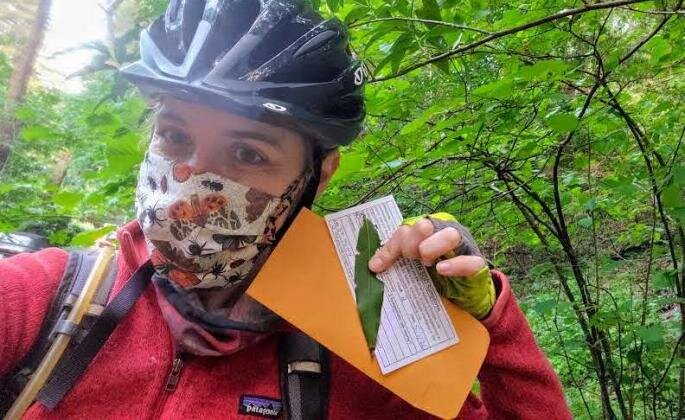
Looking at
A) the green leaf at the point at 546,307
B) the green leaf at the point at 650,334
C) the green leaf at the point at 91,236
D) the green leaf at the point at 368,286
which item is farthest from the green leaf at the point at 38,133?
the green leaf at the point at 650,334

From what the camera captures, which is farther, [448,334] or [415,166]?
[415,166]

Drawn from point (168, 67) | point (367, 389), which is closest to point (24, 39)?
point (168, 67)

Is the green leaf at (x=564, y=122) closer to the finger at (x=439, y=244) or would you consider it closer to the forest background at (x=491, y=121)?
the forest background at (x=491, y=121)

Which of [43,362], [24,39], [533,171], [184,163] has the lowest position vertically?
[24,39]

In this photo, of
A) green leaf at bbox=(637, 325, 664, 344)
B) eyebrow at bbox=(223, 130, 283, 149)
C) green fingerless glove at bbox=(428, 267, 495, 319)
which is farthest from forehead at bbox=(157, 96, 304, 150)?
green leaf at bbox=(637, 325, 664, 344)

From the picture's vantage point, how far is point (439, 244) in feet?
3.66

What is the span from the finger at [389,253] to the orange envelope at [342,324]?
0.31 feet

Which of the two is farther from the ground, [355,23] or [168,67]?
[355,23]

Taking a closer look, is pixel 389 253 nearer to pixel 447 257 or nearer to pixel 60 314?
pixel 447 257

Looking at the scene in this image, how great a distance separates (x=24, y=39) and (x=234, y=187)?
11481 mm

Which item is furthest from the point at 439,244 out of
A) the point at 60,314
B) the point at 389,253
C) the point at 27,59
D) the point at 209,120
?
the point at 27,59

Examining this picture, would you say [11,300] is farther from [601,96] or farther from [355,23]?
[601,96]

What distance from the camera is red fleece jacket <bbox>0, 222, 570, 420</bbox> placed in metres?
1.18

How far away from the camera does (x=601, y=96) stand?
2209 mm
